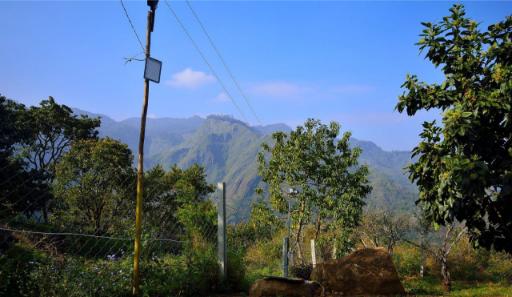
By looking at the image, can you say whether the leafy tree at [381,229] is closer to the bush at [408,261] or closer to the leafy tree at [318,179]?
the bush at [408,261]

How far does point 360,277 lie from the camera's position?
36.6 ft

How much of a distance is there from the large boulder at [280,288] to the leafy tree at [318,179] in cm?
1001

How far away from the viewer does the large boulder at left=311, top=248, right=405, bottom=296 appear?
11070 millimetres

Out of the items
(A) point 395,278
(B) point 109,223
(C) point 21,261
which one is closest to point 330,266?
(A) point 395,278

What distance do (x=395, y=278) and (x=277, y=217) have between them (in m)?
10.2

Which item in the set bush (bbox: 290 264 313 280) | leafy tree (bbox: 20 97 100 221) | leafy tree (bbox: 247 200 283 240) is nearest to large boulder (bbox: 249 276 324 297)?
bush (bbox: 290 264 313 280)

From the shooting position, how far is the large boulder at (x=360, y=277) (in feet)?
36.3

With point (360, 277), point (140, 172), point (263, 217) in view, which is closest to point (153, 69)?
point (140, 172)

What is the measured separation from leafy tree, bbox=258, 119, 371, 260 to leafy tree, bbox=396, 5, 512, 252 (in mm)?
12338

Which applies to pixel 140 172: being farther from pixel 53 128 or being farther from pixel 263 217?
pixel 53 128

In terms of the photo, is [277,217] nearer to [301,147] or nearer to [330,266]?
[301,147]

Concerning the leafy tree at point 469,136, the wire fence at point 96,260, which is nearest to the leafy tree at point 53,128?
the wire fence at point 96,260

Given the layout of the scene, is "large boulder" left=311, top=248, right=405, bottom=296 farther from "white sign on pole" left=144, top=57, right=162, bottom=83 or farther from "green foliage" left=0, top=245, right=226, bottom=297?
"white sign on pole" left=144, top=57, right=162, bottom=83

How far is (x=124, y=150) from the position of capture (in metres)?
42.2
